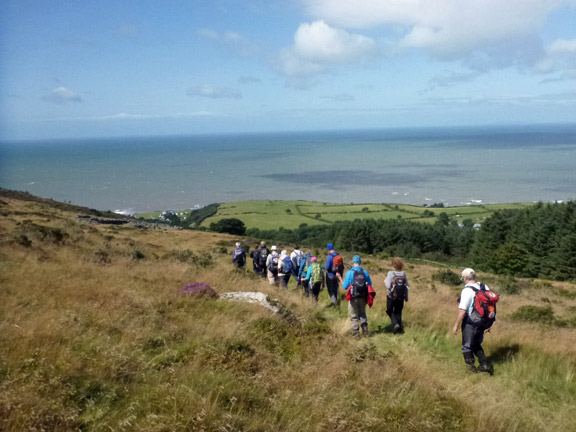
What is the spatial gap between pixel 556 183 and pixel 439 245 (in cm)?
8366

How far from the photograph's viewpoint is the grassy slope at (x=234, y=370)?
4055mm

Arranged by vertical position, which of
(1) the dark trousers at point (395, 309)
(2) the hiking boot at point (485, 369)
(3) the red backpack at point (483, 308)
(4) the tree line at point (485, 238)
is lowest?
(4) the tree line at point (485, 238)

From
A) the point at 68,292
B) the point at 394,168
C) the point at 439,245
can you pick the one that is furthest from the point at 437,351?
the point at 394,168

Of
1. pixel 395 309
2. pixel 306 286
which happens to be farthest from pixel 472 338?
pixel 306 286

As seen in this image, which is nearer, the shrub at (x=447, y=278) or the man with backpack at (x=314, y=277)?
the man with backpack at (x=314, y=277)

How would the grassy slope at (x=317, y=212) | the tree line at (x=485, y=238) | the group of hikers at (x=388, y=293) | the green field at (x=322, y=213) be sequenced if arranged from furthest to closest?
the green field at (x=322, y=213) → the grassy slope at (x=317, y=212) → the tree line at (x=485, y=238) → the group of hikers at (x=388, y=293)

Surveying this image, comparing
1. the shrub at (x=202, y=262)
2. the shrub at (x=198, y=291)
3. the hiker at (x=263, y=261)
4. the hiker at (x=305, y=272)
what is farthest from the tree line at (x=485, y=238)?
the shrub at (x=198, y=291)

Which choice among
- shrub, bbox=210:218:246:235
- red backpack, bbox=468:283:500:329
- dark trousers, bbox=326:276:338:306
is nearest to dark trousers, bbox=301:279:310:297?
dark trousers, bbox=326:276:338:306

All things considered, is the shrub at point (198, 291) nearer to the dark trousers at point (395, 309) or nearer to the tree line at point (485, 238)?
the dark trousers at point (395, 309)

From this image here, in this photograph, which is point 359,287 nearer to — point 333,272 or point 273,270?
point 333,272

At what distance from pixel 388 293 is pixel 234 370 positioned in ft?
13.5

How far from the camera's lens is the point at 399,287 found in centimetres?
780

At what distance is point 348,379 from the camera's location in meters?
5.19

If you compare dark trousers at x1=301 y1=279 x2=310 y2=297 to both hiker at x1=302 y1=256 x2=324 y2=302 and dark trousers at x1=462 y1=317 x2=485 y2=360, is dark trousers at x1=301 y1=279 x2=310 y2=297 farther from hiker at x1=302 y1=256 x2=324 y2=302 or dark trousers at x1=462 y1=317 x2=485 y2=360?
dark trousers at x1=462 y1=317 x2=485 y2=360
